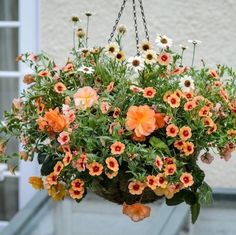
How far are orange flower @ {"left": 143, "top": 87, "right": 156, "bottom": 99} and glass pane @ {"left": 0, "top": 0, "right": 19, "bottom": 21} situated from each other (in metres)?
2.08

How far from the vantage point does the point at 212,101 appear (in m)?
1.96

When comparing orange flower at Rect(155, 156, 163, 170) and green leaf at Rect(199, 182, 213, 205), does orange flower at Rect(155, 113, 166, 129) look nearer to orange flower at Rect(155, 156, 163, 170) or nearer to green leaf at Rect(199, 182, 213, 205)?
orange flower at Rect(155, 156, 163, 170)

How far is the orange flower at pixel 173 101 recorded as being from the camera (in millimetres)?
1826

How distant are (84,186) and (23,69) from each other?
6.53 ft

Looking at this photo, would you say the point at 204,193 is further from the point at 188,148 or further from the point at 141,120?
the point at 141,120

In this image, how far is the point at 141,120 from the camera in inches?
71.1

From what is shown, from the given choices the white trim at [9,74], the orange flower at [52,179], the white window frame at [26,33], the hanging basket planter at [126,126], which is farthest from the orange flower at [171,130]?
the white trim at [9,74]

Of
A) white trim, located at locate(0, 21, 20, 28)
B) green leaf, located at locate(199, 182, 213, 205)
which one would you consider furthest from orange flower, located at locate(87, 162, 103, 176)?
white trim, located at locate(0, 21, 20, 28)

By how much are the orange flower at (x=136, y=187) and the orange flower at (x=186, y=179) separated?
104mm

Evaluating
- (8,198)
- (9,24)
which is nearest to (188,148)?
(9,24)

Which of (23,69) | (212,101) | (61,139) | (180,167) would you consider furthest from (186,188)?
(23,69)

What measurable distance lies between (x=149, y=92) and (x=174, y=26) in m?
1.72

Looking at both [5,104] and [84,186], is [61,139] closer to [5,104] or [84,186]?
[84,186]

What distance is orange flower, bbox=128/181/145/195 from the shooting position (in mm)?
1800
